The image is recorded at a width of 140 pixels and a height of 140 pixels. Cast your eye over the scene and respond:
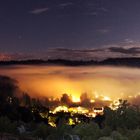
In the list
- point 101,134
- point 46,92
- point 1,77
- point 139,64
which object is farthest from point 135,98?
point 101,134

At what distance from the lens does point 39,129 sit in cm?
7431

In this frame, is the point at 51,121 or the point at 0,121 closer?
the point at 0,121

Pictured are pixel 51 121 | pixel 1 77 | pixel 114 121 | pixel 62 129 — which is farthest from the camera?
pixel 1 77

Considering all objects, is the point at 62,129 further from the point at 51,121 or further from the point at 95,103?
the point at 95,103

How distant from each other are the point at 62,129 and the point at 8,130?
9169 mm

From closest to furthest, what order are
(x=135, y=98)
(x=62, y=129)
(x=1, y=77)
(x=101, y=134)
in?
(x=101, y=134) → (x=62, y=129) → (x=135, y=98) → (x=1, y=77)

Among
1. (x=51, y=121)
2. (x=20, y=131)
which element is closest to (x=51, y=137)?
(x=20, y=131)

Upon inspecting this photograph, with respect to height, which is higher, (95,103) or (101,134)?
(101,134)

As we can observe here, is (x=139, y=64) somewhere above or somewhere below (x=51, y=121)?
above

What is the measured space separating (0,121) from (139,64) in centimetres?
11423

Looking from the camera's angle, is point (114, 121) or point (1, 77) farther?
point (1, 77)

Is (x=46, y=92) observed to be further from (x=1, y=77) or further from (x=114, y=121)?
(x=114, y=121)

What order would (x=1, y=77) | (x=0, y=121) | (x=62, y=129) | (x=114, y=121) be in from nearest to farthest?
(x=114, y=121)
(x=62, y=129)
(x=0, y=121)
(x=1, y=77)

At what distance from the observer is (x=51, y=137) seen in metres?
70.6
